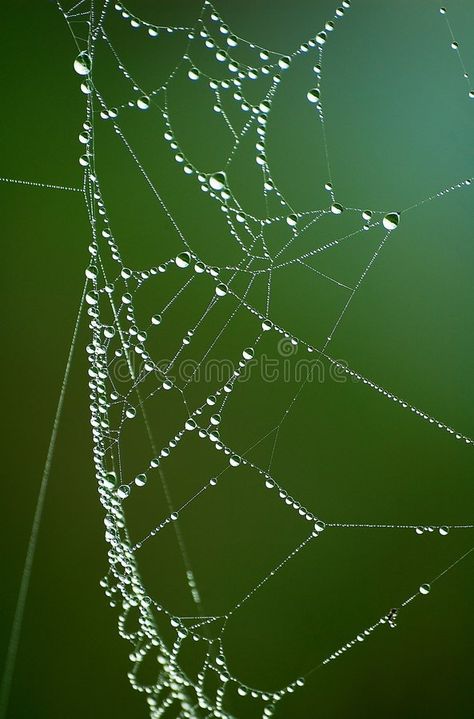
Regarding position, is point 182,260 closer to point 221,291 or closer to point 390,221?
point 221,291

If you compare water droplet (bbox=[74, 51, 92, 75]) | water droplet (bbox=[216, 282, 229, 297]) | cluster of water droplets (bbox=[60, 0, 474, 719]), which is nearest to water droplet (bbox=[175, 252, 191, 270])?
cluster of water droplets (bbox=[60, 0, 474, 719])

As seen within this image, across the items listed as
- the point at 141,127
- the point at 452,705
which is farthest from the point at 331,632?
the point at 141,127

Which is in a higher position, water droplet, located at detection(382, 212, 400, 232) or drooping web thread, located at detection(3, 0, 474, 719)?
water droplet, located at detection(382, 212, 400, 232)

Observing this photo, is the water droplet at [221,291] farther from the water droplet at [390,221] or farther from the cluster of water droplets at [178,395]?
the water droplet at [390,221]

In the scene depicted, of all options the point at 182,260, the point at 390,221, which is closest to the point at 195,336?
the point at 182,260

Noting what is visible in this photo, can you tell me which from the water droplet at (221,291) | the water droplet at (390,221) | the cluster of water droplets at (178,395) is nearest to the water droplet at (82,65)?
the cluster of water droplets at (178,395)

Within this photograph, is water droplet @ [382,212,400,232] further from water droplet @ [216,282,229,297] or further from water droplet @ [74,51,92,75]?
water droplet @ [74,51,92,75]

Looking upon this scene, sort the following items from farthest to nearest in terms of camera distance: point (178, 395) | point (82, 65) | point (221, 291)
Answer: point (178, 395)
point (221, 291)
point (82, 65)

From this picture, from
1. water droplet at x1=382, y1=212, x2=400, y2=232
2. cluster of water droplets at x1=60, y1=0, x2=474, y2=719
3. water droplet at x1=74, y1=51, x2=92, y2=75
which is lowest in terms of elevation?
cluster of water droplets at x1=60, y1=0, x2=474, y2=719

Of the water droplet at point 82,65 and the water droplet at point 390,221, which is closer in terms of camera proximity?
the water droplet at point 82,65

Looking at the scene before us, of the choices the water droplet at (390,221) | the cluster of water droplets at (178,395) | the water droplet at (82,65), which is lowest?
the cluster of water droplets at (178,395)
